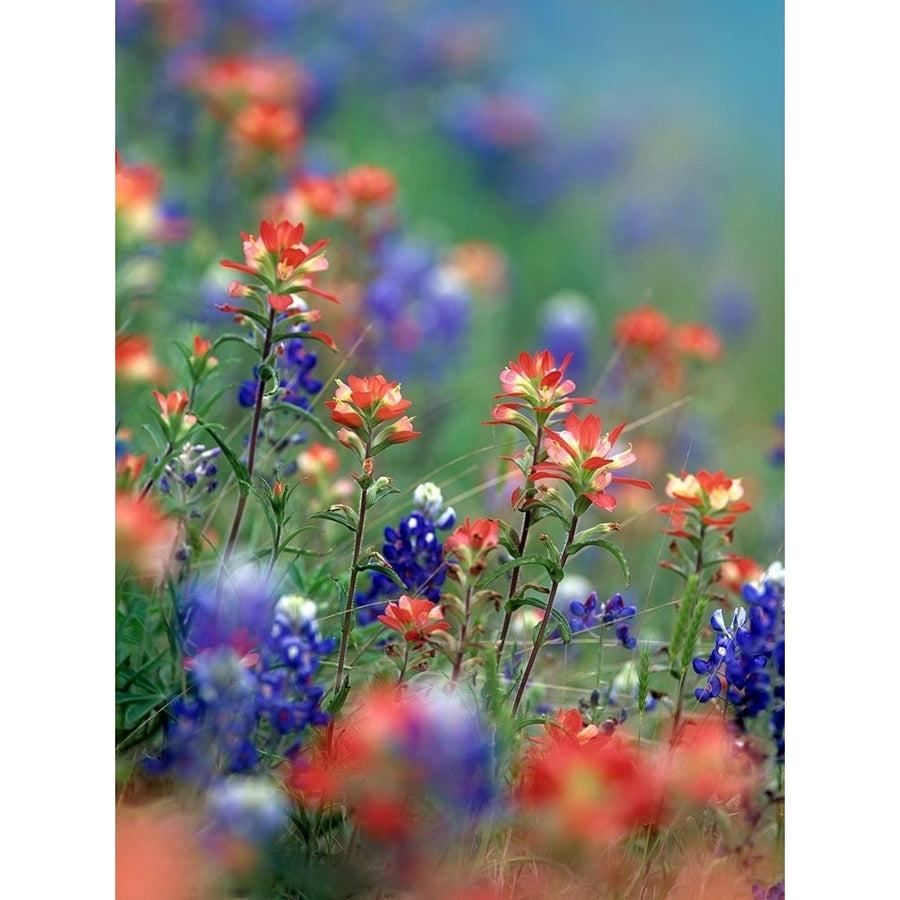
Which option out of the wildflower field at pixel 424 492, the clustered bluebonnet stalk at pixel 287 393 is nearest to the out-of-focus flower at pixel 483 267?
the wildflower field at pixel 424 492

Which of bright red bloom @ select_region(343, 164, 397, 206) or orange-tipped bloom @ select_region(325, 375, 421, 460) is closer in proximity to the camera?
orange-tipped bloom @ select_region(325, 375, 421, 460)

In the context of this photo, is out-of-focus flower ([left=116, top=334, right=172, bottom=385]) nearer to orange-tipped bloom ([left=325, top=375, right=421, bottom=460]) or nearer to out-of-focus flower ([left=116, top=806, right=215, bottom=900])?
orange-tipped bloom ([left=325, top=375, right=421, bottom=460])

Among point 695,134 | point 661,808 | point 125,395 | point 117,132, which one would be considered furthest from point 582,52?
point 661,808

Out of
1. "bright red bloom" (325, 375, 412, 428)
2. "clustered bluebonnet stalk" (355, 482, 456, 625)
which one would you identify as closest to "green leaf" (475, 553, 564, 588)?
"clustered bluebonnet stalk" (355, 482, 456, 625)

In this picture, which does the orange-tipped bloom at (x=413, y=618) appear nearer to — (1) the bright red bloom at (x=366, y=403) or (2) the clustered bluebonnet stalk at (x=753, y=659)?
(1) the bright red bloom at (x=366, y=403)

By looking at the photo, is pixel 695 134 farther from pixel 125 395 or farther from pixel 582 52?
pixel 125 395
